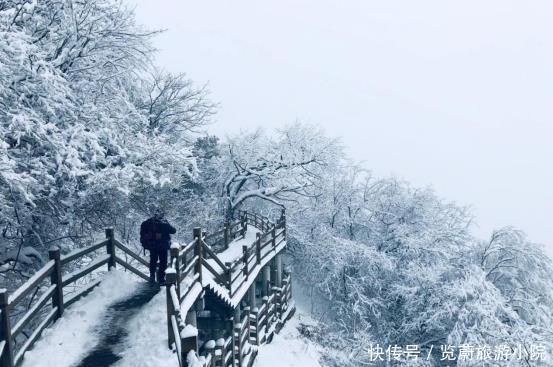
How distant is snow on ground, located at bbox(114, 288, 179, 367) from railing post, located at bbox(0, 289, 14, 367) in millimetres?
1533

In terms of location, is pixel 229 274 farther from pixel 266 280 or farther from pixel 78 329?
pixel 266 280

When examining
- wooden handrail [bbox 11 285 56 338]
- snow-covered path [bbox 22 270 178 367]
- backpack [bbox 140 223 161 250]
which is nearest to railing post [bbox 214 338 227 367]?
snow-covered path [bbox 22 270 178 367]

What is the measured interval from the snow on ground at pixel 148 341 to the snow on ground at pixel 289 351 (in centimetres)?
722

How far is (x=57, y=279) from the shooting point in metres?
8.42

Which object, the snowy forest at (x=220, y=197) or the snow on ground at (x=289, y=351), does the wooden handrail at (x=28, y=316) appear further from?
the snow on ground at (x=289, y=351)

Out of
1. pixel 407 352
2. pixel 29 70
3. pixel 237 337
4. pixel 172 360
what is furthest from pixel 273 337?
pixel 29 70

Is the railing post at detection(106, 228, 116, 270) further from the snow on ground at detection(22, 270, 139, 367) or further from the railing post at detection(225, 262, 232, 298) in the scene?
the railing post at detection(225, 262, 232, 298)

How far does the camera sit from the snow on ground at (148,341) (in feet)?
22.9

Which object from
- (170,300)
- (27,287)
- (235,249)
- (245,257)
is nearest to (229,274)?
(245,257)

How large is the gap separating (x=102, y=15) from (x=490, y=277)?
Result: 967 inches

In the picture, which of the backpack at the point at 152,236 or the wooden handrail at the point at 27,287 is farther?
the backpack at the point at 152,236

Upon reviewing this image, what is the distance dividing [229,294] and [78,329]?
17.3 ft

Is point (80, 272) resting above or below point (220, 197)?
above

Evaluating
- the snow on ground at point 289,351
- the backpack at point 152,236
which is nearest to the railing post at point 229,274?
the backpack at point 152,236
